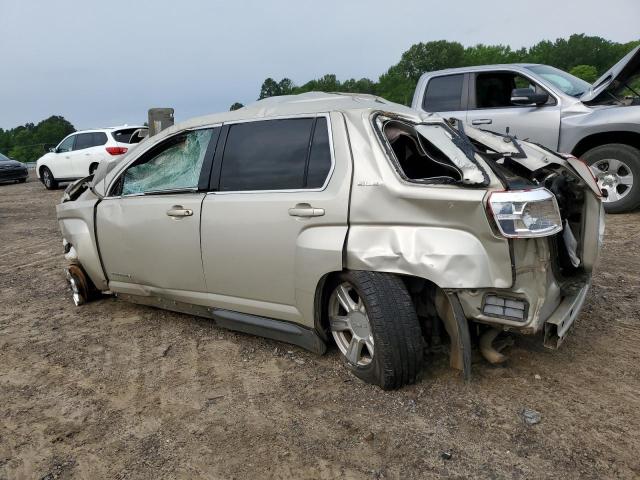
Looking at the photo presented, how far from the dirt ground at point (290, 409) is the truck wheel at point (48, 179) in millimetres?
13741

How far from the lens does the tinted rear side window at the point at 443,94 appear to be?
7.38 m

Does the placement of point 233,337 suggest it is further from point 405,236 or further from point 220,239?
point 405,236

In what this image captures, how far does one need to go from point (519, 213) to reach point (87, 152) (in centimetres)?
1476

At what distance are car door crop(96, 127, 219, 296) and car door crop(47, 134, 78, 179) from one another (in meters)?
12.7

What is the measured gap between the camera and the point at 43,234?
8859mm

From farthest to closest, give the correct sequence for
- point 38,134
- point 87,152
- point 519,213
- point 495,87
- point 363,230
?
point 38,134
point 87,152
point 495,87
point 363,230
point 519,213

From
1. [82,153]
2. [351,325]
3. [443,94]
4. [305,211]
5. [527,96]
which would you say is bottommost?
[351,325]

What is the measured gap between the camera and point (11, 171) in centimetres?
1931

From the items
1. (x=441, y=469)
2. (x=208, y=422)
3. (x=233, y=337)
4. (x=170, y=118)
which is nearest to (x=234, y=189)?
(x=233, y=337)

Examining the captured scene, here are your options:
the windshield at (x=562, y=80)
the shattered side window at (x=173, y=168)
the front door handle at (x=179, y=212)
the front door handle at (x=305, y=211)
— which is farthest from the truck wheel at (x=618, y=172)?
the front door handle at (x=179, y=212)

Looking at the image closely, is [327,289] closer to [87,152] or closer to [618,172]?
[618,172]

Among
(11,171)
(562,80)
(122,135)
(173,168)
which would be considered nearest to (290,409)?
(173,168)

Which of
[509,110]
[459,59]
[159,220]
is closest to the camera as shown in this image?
[159,220]

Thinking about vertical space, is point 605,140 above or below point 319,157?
below
